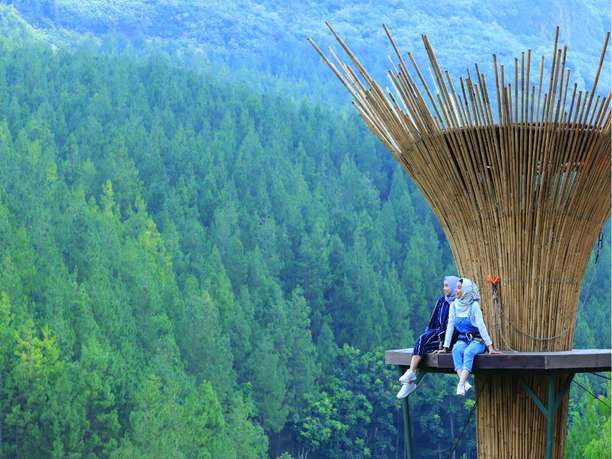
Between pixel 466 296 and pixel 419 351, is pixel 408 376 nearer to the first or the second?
pixel 419 351

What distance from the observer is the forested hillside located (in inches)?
988

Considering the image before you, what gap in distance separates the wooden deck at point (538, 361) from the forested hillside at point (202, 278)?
1356 centimetres

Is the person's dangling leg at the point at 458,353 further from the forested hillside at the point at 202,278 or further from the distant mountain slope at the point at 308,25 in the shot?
the distant mountain slope at the point at 308,25

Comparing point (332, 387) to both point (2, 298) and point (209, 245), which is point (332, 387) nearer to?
point (209, 245)

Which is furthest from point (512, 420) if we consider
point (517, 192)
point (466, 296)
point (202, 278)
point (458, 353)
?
point (202, 278)

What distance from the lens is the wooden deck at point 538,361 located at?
521 centimetres

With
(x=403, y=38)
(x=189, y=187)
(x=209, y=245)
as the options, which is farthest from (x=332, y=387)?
(x=403, y=38)

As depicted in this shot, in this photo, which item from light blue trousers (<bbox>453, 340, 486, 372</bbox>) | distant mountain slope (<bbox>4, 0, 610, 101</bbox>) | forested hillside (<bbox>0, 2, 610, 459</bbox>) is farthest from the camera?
distant mountain slope (<bbox>4, 0, 610, 101</bbox>)

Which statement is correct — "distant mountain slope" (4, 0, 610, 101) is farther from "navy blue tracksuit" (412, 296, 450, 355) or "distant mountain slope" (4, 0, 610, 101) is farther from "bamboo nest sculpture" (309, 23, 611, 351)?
"navy blue tracksuit" (412, 296, 450, 355)

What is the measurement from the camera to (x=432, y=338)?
566cm

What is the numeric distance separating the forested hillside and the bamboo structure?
1334cm

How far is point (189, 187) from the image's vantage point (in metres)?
43.8

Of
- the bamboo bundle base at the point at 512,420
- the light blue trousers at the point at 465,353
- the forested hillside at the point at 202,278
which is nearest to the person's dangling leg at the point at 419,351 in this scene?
the light blue trousers at the point at 465,353

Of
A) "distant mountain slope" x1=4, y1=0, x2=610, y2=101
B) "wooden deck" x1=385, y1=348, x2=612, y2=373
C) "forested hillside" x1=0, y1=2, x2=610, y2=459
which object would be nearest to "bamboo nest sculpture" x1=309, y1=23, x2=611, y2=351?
"wooden deck" x1=385, y1=348, x2=612, y2=373
